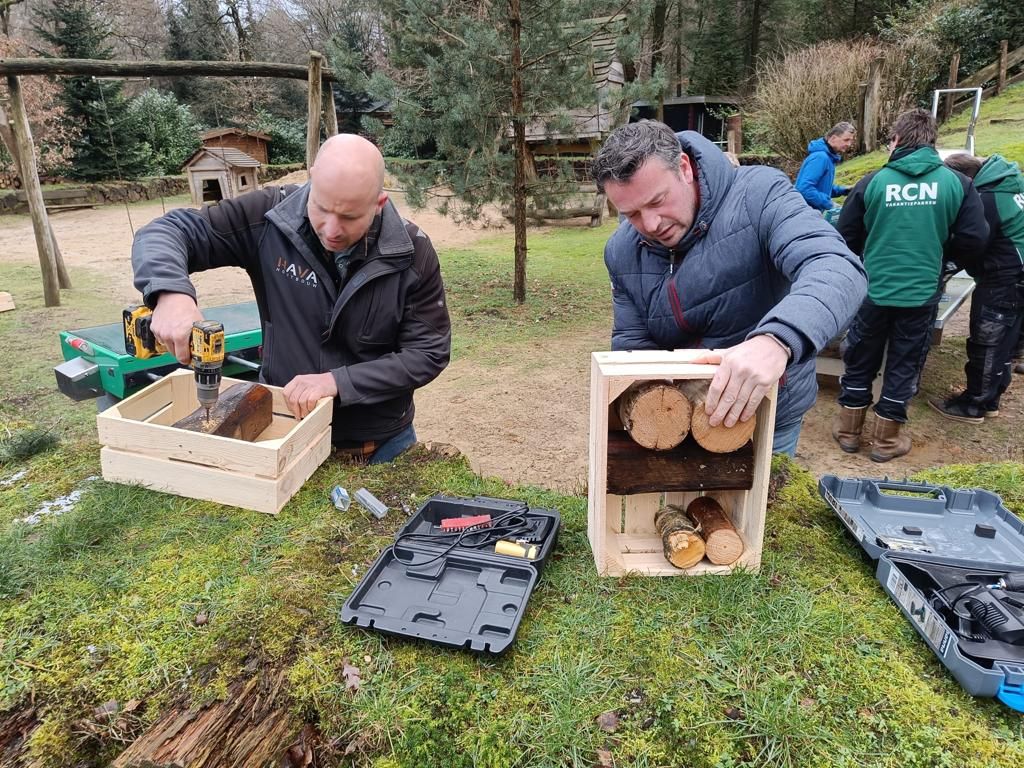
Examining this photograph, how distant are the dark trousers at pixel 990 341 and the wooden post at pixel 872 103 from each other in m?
11.8

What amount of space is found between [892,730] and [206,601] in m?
1.69

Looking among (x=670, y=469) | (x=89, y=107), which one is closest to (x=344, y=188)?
(x=670, y=469)

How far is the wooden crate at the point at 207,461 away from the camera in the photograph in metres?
2.17

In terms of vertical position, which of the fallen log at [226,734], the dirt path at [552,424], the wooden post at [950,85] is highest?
the wooden post at [950,85]

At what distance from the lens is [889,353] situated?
201 inches

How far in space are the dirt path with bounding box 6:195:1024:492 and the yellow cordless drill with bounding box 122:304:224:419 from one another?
75.8 inches

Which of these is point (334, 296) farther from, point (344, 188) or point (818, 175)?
point (818, 175)

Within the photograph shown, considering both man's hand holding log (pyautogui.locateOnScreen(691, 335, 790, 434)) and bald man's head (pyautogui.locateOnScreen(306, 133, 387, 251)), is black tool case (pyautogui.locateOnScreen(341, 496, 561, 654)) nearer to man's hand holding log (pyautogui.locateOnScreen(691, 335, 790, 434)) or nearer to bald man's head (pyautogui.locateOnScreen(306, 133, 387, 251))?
man's hand holding log (pyautogui.locateOnScreen(691, 335, 790, 434))

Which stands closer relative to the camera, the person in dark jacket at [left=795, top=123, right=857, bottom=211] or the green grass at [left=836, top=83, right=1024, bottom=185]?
the person in dark jacket at [left=795, top=123, right=857, bottom=211]

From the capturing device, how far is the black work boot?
5.80 metres

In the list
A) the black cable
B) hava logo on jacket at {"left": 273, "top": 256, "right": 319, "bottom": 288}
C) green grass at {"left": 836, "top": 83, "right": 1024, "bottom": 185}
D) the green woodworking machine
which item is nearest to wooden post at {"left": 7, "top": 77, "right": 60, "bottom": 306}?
the green woodworking machine

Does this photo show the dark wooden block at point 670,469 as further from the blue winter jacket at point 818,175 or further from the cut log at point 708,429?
the blue winter jacket at point 818,175

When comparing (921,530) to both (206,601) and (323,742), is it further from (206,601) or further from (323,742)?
(206,601)

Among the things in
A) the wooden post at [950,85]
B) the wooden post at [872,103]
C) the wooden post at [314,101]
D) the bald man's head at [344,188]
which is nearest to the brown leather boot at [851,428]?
the bald man's head at [344,188]
